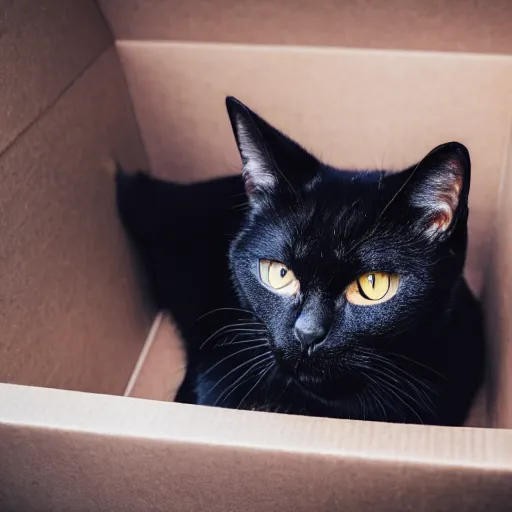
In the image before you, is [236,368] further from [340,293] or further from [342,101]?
[342,101]

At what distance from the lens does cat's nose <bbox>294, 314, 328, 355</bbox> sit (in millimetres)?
655

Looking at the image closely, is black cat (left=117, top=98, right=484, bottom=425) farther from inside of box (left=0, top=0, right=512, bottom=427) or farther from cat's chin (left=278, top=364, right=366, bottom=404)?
inside of box (left=0, top=0, right=512, bottom=427)

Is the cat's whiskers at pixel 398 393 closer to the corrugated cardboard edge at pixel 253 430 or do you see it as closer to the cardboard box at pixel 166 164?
the cardboard box at pixel 166 164

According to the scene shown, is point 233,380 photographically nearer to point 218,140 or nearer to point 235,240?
point 235,240

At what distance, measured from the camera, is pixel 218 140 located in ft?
3.39

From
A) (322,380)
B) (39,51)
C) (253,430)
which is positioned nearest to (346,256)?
(322,380)

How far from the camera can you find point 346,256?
69cm

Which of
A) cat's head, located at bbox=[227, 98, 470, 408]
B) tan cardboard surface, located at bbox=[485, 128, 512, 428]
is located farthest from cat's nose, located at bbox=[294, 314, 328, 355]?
tan cardboard surface, located at bbox=[485, 128, 512, 428]

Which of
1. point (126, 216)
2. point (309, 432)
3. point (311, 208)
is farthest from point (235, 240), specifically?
point (309, 432)

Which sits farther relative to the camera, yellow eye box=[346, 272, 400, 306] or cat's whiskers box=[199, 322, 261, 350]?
cat's whiskers box=[199, 322, 261, 350]

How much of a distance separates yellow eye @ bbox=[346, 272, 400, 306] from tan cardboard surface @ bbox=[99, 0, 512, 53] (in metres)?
0.35

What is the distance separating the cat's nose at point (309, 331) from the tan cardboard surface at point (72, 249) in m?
0.34

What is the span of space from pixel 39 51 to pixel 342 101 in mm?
415

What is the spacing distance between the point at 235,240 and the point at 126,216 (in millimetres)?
258
